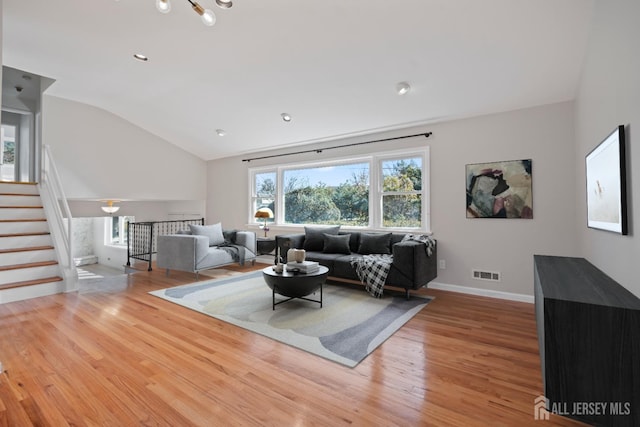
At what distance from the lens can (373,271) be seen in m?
3.86

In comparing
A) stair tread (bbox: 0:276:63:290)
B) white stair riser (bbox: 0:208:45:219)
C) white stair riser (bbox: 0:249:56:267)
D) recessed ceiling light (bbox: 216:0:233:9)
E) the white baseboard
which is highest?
recessed ceiling light (bbox: 216:0:233:9)

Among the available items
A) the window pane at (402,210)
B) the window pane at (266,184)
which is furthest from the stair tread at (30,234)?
the window pane at (402,210)

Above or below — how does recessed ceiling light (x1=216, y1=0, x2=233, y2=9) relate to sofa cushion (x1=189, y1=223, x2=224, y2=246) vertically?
above

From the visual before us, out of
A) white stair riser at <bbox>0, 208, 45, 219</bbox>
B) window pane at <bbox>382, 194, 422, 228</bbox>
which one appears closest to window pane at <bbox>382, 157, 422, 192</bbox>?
window pane at <bbox>382, 194, 422, 228</bbox>

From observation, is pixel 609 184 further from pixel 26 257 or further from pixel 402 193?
pixel 26 257

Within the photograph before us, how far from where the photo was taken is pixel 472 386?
6.26 ft

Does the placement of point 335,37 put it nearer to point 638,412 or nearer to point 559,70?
point 559,70

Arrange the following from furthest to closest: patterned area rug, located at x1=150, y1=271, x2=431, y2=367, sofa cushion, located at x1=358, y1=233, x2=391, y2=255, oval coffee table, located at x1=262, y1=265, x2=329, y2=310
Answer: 1. sofa cushion, located at x1=358, y1=233, x2=391, y2=255
2. oval coffee table, located at x1=262, y1=265, x2=329, y2=310
3. patterned area rug, located at x1=150, y1=271, x2=431, y2=367

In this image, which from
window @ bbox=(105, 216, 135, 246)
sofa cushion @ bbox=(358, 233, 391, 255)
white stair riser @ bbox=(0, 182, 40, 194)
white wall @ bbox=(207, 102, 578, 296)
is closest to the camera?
white wall @ bbox=(207, 102, 578, 296)

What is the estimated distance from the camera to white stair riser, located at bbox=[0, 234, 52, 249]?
13.3ft

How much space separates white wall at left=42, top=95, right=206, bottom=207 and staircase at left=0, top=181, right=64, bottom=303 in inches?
31.7

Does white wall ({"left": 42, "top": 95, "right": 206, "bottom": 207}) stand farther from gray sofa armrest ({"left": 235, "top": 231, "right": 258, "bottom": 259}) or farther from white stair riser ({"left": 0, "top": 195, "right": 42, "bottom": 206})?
gray sofa armrest ({"left": 235, "top": 231, "right": 258, "bottom": 259})

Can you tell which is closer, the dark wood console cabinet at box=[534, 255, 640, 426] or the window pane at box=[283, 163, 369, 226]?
the dark wood console cabinet at box=[534, 255, 640, 426]

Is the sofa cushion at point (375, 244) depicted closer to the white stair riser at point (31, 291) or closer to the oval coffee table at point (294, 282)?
the oval coffee table at point (294, 282)
